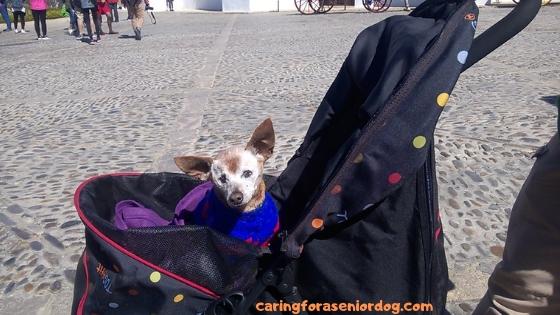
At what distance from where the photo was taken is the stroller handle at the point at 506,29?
1354mm

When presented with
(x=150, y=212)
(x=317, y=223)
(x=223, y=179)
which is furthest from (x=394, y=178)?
(x=150, y=212)

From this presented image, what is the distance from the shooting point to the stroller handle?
135cm

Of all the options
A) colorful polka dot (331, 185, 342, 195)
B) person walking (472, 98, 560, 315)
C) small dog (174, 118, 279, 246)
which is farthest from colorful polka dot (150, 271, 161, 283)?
person walking (472, 98, 560, 315)

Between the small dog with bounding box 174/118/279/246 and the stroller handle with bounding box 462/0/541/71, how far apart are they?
885 millimetres

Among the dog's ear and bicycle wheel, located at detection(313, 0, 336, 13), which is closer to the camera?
the dog's ear

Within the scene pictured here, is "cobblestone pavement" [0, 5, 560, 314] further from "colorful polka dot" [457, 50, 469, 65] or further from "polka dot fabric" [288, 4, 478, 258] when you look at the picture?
"colorful polka dot" [457, 50, 469, 65]

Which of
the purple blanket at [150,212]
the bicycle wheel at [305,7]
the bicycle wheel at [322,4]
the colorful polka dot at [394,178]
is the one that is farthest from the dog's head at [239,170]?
the bicycle wheel at [322,4]

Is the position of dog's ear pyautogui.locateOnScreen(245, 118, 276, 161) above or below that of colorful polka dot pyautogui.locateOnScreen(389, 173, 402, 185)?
below

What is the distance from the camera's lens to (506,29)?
1.36 meters

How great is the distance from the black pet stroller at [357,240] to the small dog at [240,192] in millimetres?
423

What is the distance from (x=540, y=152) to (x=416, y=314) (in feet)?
2.18

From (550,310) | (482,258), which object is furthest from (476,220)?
(550,310)

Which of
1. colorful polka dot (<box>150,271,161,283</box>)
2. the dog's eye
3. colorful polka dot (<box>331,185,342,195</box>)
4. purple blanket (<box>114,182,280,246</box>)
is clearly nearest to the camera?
colorful polka dot (<box>331,185,342,195</box>)

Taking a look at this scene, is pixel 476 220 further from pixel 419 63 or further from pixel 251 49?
pixel 251 49
